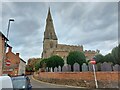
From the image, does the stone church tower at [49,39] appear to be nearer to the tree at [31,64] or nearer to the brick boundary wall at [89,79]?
the tree at [31,64]

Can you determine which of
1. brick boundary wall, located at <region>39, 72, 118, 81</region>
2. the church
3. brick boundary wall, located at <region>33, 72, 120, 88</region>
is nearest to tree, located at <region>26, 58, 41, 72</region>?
the church

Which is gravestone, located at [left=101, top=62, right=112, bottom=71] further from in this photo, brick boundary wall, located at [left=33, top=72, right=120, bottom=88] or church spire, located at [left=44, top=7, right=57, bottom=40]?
church spire, located at [left=44, top=7, right=57, bottom=40]

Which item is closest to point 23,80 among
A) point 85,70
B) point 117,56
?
point 85,70

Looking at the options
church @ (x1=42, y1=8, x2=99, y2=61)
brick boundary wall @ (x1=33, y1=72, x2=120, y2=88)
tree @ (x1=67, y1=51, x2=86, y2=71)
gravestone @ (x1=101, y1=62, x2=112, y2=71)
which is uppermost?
church @ (x1=42, y1=8, x2=99, y2=61)

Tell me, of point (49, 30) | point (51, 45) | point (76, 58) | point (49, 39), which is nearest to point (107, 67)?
point (76, 58)

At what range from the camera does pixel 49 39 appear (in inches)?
3536

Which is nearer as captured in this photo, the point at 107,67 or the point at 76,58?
the point at 107,67

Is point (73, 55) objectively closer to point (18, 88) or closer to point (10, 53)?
point (18, 88)

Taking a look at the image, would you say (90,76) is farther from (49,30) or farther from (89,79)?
(49,30)

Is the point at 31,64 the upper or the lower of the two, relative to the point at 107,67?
upper

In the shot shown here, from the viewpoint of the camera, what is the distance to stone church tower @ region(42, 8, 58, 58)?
3451 inches

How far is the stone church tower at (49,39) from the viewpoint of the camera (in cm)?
8765

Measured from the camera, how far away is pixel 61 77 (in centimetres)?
2484

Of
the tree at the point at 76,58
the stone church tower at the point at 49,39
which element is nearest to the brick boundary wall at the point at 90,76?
the tree at the point at 76,58
